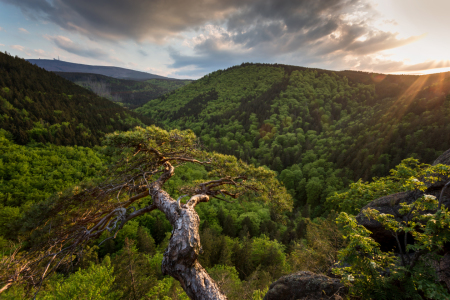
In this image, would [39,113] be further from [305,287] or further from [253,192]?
[305,287]

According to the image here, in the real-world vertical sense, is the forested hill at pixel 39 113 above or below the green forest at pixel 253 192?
above

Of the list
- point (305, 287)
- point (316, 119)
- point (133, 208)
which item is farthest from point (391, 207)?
point (316, 119)

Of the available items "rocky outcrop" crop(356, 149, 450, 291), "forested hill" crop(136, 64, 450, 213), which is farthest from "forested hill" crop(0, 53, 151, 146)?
"forested hill" crop(136, 64, 450, 213)

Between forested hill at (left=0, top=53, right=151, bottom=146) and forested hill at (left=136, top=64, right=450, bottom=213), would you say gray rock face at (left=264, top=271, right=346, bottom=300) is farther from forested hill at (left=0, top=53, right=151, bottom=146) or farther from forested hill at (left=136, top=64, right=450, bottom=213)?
forested hill at (left=136, top=64, right=450, bottom=213)

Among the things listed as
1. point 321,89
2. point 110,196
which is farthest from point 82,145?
point 321,89

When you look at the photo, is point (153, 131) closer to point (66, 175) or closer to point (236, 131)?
point (66, 175)

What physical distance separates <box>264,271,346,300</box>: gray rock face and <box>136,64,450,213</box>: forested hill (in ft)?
165

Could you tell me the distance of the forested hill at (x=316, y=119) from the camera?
4928 centimetres

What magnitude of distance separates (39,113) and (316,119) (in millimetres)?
105990

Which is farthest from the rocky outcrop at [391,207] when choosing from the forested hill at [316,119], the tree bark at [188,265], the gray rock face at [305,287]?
the forested hill at [316,119]

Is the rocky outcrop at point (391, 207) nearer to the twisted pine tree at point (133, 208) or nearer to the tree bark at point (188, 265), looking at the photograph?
the twisted pine tree at point (133, 208)

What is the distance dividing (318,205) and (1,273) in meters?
58.1

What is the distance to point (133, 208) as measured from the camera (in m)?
5.20

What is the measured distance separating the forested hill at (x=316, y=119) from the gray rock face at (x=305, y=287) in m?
50.4
